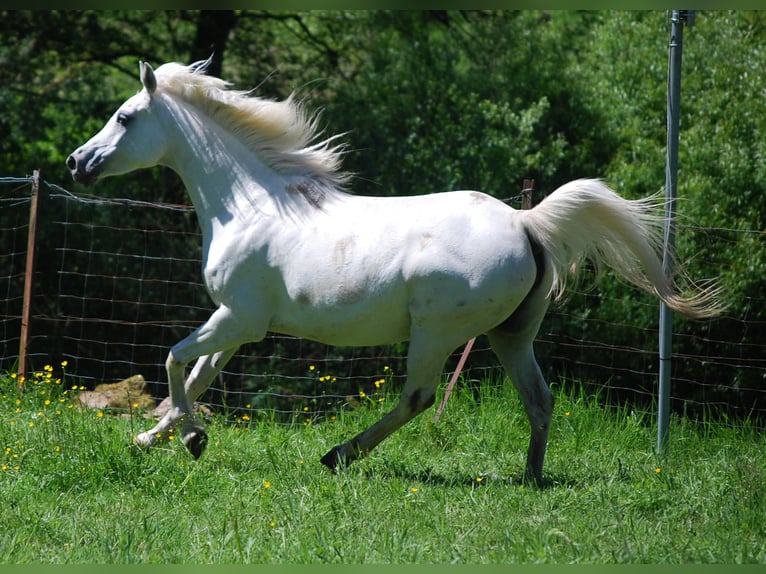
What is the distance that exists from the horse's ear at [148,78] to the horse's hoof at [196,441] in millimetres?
2103

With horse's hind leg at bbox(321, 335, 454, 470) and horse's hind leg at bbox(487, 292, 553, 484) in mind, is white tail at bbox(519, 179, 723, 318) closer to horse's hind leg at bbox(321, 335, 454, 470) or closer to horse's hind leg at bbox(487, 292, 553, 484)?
horse's hind leg at bbox(487, 292, 553, 484)

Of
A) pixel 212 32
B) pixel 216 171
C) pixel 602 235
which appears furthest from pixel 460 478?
pixel 212 32

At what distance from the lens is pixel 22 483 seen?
5.25 metres

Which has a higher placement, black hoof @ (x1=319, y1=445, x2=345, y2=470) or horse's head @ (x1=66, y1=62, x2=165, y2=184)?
horse's head @ (x1=66, y1=62, x2=165, y2=184)

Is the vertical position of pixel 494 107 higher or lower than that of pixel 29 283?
higher

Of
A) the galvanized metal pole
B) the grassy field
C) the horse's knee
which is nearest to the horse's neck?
the horse's knee

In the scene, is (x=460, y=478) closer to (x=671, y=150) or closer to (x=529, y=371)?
(x=529, y=371)

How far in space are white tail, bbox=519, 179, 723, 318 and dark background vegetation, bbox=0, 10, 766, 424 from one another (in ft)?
10.2

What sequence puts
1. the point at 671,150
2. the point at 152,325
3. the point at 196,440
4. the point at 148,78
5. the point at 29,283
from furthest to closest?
the point at 152,325 < the point at 29,283 < the point at 671,150 < the point at 148,78 < the point at 196,440

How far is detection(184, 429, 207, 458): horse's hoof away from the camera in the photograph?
5.75 metres

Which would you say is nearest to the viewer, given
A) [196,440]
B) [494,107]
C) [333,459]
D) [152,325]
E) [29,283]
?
[333,459]

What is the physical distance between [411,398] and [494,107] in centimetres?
669

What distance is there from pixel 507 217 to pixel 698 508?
72.0 inches

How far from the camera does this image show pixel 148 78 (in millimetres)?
5996
